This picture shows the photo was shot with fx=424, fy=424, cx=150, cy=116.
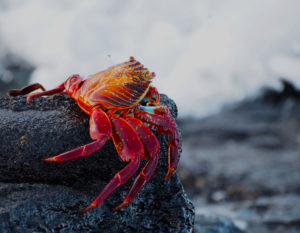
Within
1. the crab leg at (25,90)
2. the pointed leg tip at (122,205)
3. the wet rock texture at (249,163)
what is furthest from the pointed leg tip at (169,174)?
the wet rock texture at (249,163)

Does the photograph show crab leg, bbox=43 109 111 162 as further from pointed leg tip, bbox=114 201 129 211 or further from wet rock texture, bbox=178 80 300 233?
wet rock texture, bbox=178 80 300 233

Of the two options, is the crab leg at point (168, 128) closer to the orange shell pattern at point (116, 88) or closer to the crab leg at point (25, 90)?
the orange shell pattern at point (116, 88)

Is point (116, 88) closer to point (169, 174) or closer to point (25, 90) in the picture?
point (169, 174)

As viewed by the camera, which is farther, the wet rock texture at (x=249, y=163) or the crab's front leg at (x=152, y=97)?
the wet rock texture at (x=249, y=163)

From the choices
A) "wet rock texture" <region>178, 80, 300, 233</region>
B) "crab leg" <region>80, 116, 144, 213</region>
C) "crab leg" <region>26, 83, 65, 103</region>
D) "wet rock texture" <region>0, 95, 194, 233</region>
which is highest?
"crab leg" <region>26, 83, 65, 103</region>

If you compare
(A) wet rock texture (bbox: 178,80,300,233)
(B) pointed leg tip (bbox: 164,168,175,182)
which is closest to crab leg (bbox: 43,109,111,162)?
(B) pointed leg tip (bbox: 164,168,175,182)

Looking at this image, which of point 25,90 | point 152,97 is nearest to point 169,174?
point 152,97
